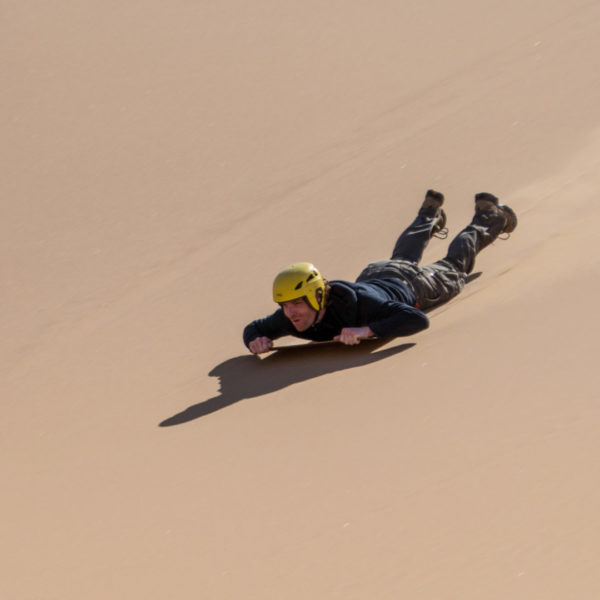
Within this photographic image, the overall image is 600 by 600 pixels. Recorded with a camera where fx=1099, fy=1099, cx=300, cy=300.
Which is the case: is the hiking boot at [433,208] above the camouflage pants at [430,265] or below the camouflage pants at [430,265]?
above

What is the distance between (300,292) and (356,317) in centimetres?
36

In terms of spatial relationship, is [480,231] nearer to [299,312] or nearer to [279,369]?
[299,312]

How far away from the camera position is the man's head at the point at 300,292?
496 cm

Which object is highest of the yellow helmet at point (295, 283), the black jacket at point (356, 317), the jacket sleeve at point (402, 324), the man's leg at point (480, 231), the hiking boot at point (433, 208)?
the hiking boot at point (433, 208)

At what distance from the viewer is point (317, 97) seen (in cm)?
1159

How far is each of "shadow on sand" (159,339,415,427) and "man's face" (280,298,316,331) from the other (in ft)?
0.53

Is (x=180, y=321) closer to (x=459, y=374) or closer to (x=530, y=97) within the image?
(x=459, y=374)

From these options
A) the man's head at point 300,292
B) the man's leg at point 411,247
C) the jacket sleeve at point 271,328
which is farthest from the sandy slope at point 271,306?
the man's leg at point 411,247

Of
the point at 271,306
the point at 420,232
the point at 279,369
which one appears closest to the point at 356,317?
the point at 279,369

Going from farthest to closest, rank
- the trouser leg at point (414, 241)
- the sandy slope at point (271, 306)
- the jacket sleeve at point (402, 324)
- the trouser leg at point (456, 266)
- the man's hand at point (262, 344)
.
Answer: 1. the trouser leg at point (414, 241)
2. the trouser leg at point (456, 266)
3. the man's hand at point (262, 344)
4. the jacket sleeve at point (402, 324)
5. the sandy slope at point (271, 306)

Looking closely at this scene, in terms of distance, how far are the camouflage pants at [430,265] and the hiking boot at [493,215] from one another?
0.02 metres

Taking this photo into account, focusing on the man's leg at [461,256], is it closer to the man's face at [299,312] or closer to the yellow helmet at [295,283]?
the man's face at [299,312]

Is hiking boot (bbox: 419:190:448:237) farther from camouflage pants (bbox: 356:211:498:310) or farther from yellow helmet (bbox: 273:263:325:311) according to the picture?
yellow helmet (bbox: 273:263:325:311)

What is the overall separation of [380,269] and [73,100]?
6.45 metres
